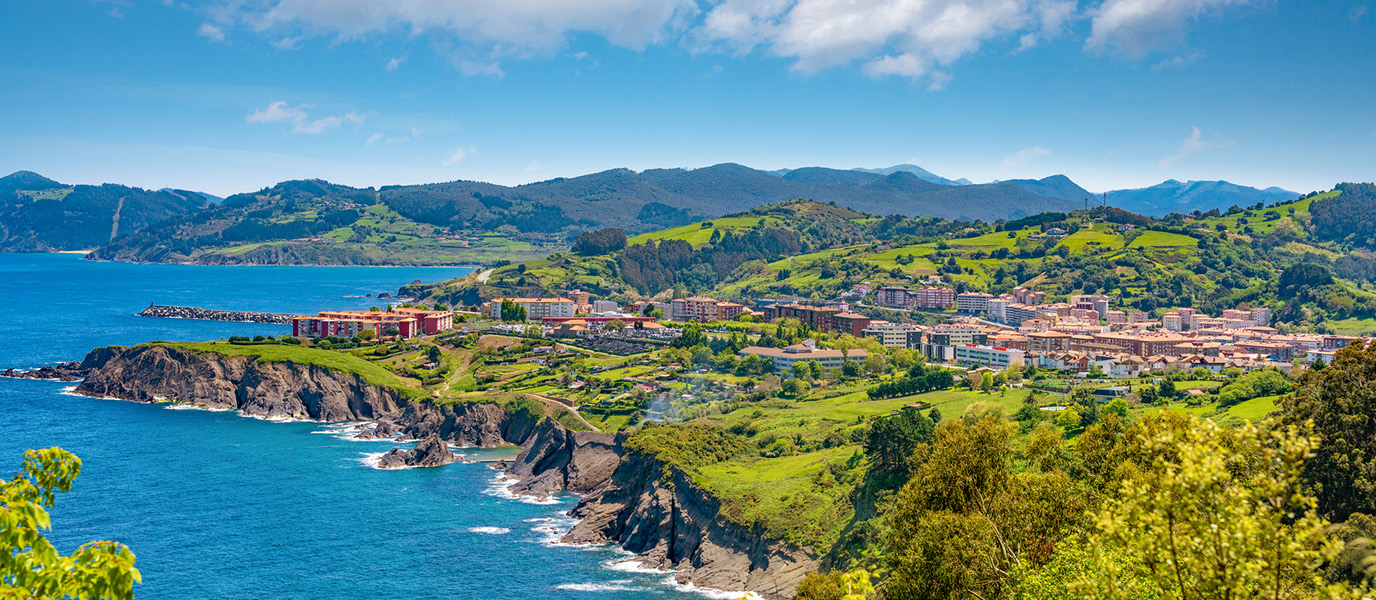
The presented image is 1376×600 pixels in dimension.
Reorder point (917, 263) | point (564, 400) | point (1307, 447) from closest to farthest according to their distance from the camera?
point (1307, 447) < point (564, 400) < point (917, 263)

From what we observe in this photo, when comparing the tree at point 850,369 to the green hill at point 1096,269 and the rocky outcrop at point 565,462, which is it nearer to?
the rocky outcrop at point 565,462

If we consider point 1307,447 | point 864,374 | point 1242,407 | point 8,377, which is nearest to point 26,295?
point 8,377

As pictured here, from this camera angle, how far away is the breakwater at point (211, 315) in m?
148

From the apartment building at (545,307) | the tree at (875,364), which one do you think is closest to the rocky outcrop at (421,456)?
the tree at (875,364)

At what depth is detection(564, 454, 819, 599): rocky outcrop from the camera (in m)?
44.2

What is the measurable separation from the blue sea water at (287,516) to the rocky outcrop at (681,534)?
156 cm

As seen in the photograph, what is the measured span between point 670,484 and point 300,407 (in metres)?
44.4

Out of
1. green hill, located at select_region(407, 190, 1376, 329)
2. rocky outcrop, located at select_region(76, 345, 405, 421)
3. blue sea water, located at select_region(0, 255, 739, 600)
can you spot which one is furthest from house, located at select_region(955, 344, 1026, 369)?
green hill, located at select_region(407, 190, 1376, 329)

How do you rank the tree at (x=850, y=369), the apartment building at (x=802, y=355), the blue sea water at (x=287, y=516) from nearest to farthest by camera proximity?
the blue sea water at (x=287, y=516) → the tree at (x=850, y=369) → the apartment building at (x=802, y=355)

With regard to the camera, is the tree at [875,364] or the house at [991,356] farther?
the house at [991,356]

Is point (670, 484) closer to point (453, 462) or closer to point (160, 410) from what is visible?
point (453, 462)

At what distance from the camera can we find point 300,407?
85.1 meters

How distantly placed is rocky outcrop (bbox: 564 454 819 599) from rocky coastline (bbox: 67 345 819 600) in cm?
7

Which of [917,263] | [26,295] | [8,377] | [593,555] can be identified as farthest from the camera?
[26,295]
